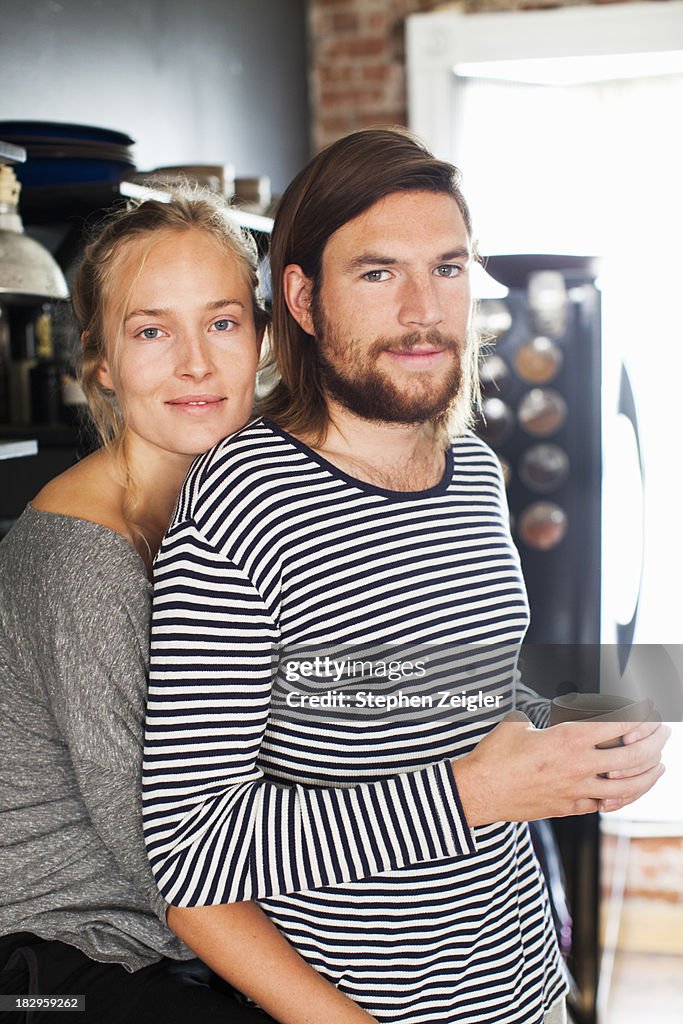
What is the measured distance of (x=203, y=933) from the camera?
0.92m

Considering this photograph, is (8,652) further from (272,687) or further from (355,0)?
(355,0)

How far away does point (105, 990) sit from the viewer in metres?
0.96

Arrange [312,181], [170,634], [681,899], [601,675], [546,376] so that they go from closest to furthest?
[170,634], [312,181], [601,675], [546,376], [681,899]

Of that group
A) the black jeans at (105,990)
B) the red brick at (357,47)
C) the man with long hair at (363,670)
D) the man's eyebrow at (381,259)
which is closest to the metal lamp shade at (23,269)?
the man with long hair at (363,670)

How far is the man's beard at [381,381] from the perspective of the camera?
0.98 meters

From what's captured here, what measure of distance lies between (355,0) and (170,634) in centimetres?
333

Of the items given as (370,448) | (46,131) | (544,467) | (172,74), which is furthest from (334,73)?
(370,448)

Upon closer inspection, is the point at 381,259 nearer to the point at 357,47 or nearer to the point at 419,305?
the point at 419,305

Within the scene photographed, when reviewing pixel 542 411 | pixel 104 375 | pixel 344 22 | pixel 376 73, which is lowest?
pixel 542 411

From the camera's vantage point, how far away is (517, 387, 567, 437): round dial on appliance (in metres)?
2.28

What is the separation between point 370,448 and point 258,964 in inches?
19.8

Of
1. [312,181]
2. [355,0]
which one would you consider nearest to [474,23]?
[355,0]

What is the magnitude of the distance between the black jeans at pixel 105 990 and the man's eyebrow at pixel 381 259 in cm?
72

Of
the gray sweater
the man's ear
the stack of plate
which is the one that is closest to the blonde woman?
the gray sweater
